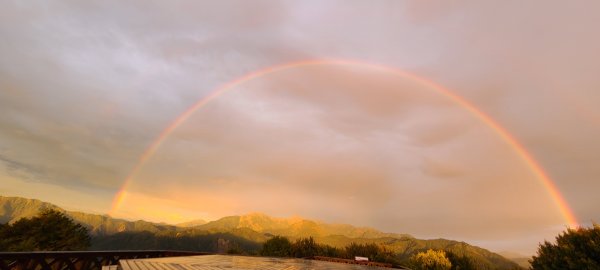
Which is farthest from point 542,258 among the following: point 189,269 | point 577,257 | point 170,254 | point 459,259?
point 170,254

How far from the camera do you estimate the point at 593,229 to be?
12266mm

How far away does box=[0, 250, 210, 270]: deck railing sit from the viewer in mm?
9359

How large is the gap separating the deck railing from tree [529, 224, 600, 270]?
17.1 m

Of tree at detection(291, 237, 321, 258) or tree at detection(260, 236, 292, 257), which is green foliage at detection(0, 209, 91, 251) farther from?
tree at detection(291, 237, 321, 258)

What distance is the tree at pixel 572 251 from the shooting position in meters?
11.6

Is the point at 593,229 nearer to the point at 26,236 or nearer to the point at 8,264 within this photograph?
the point at 8,264

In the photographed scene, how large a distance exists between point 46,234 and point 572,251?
5006 cm

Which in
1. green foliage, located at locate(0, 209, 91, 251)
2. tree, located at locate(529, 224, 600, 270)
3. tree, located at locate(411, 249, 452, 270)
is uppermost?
tree, located at locate(529, 224, 600, 270)

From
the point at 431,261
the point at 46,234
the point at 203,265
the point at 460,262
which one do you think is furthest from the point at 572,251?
the point at 46,234

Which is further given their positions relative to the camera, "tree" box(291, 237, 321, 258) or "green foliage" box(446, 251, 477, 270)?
"tree" box(291, 237, 321, 258)

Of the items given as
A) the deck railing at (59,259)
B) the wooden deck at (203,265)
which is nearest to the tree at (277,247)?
the wooden deck at (203,265)

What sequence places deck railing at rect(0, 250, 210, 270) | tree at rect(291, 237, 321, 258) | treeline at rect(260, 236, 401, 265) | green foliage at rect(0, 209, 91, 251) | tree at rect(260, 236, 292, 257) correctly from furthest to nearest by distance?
green foliage at rect(0, 209, 91, 251)
tree at rect(260, 236, 292, 257)
tree at rect(291, 237, 321, 258)
treeline at rect(260, 236, 401, 265)
deck railing at rect(0, 250, 210, 270)

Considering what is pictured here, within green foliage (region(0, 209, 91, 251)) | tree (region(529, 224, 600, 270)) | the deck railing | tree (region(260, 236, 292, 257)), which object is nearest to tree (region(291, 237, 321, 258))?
tree (region(260, 236, 292, 257))

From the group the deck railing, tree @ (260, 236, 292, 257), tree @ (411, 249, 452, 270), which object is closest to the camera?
the deck railing
